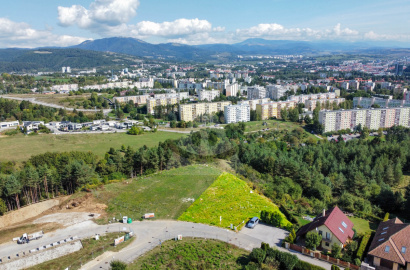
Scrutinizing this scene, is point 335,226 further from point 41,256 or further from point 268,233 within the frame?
point 41,256

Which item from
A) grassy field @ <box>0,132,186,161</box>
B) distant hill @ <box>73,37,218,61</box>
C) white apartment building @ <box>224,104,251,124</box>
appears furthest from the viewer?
distant hill @ <box>73,37,218,61</box>

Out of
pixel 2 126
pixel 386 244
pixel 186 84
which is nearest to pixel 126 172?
pixel 386 244

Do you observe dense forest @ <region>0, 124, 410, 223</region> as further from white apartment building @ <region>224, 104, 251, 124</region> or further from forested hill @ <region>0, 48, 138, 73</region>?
forested hill @ <region>0, 48, 138, 73</region>

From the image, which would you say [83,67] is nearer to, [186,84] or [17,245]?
[186,84]

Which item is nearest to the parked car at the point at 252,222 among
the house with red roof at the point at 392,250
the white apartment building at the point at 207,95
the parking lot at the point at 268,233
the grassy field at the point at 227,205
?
the parking lot at the point at 268,233

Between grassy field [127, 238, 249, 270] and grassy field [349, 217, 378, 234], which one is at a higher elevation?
grassy field [127, 238, 249, 270]

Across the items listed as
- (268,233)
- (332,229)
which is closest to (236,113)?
(268,233)

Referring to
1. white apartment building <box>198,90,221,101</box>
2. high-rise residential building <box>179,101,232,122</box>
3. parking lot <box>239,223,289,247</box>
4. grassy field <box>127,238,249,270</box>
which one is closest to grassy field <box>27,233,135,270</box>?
grassy field <box>127,238,249,270</box>
